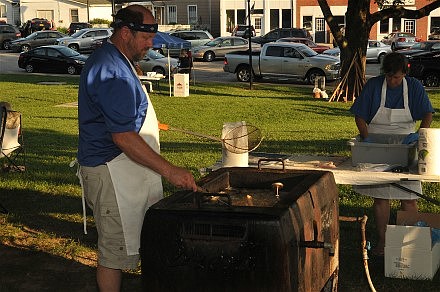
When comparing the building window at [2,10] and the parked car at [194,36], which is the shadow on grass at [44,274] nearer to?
the parked car at [194,36]

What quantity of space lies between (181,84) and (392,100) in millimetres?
15601

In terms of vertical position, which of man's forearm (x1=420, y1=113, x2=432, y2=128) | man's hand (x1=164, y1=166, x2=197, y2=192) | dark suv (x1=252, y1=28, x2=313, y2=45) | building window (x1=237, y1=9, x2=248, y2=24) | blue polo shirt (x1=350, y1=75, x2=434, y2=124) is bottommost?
man's hand (x1=164, y1=166, x2=197, y2=192)

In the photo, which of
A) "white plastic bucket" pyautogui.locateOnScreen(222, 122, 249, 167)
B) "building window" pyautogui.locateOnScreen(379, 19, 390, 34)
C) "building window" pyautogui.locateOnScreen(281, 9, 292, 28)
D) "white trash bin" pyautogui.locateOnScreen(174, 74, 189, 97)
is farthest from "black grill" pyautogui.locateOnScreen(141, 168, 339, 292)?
"building window" pyautogui.locateOnScreen(281, 9, 292, 28)

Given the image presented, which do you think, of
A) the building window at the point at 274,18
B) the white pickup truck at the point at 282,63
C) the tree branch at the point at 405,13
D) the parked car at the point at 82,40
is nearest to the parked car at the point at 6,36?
the parked car at the point at 82,40

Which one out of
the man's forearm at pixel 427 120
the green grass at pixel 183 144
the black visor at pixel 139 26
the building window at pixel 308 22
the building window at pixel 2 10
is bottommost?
the green grass at pixel 183 144

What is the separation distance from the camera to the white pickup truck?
87.2 feet

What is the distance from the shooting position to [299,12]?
59969 mm

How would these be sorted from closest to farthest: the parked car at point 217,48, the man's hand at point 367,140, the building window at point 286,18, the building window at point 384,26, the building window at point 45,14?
the man's hand at point 367,140
the parked car at point 217,48
the building window at point 384,26
the building window at point 286,18
the building window at point 45,14

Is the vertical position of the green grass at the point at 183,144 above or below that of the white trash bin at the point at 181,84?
below

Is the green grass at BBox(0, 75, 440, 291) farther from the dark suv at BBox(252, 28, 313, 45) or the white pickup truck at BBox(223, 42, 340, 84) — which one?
the dark suv at BBox(252, 28, 313, 45)

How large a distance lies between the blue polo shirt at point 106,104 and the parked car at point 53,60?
27001mm

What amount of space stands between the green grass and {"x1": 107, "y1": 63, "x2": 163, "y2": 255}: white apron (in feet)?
6.97

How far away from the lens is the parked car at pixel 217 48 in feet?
129

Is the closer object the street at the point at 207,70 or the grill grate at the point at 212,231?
the grill grate at the point at 212,231
